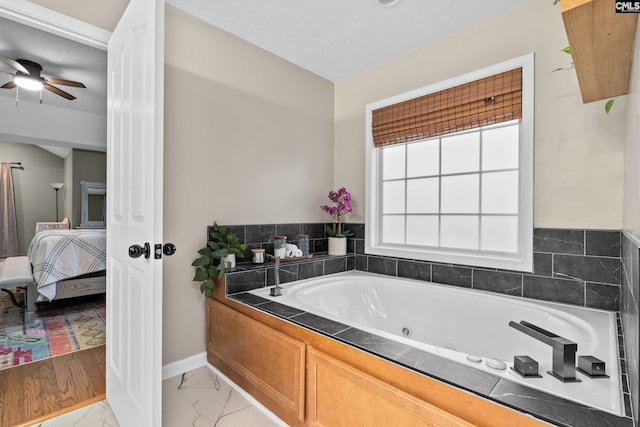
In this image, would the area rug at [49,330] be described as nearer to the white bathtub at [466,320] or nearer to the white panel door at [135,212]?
the white panel door at [135,212]

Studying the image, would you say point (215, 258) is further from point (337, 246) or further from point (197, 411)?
point (337, 246)

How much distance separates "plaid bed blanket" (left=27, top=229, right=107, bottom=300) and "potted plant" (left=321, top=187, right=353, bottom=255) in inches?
108

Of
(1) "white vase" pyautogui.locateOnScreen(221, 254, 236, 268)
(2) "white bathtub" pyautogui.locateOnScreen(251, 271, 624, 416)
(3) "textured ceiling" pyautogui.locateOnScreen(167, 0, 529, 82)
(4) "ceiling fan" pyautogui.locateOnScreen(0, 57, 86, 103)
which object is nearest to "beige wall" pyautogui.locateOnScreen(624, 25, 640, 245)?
(2) "white bathtub" pyautogui.locateOnScreen(251, 271, 624, 416)

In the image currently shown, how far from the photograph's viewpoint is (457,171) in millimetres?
2520

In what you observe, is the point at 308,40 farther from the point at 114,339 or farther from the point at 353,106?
the point at 114,339

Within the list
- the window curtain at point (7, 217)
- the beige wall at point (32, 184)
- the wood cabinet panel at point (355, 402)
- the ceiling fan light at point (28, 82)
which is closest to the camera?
the wood cabinet panel at point (355, 402)

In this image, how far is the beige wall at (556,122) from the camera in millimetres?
1750

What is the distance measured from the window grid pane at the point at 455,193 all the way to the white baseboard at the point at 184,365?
183cm

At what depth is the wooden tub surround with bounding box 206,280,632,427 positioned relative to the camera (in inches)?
36.3

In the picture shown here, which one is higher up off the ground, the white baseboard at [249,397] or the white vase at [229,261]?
the white vase at [229,261]

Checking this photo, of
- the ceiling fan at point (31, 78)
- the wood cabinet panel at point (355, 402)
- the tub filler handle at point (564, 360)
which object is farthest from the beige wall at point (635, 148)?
the ceiling fan at point (31, 78)

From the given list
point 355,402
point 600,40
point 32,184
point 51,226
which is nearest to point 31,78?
point 355,402

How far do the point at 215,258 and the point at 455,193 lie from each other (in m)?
1.95

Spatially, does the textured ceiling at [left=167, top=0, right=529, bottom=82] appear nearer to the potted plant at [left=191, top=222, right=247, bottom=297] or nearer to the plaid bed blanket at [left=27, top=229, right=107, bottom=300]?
the potted plant at [left=191, top=222, right=247, bottom=297]
